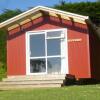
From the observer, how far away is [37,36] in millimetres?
24109

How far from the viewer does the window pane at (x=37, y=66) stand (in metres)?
23.7

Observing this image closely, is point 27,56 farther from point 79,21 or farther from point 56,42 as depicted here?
point 79,21

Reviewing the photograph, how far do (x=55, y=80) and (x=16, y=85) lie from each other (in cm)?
206

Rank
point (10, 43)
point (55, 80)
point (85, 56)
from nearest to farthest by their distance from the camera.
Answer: point (55, 80) < point (85, 56) < point (10, 43)

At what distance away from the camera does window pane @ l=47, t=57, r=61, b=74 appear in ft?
76.7

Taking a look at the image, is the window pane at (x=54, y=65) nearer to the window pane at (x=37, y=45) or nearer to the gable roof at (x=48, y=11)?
the window pane at (x=37, y=45)

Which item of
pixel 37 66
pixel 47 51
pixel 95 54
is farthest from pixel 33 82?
pixel 95 54

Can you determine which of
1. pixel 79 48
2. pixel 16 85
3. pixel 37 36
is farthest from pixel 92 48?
pixel 16 85

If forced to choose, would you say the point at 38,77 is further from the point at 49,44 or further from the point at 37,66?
the point at 49,44

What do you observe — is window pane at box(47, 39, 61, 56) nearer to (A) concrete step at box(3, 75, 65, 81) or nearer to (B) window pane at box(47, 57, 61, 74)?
(B) window pane at box(47, 57, 61, 74)

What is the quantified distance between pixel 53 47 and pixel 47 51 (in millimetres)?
370

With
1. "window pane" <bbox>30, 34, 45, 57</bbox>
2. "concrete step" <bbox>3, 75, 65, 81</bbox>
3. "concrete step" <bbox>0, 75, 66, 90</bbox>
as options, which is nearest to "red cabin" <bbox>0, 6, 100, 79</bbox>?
"window pane" <bbox>30, 34, 45, 57</bbox>

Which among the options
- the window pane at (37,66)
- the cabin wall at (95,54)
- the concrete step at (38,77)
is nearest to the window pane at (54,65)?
the window pane at (37,66)

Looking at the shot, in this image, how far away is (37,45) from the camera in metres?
23.9
